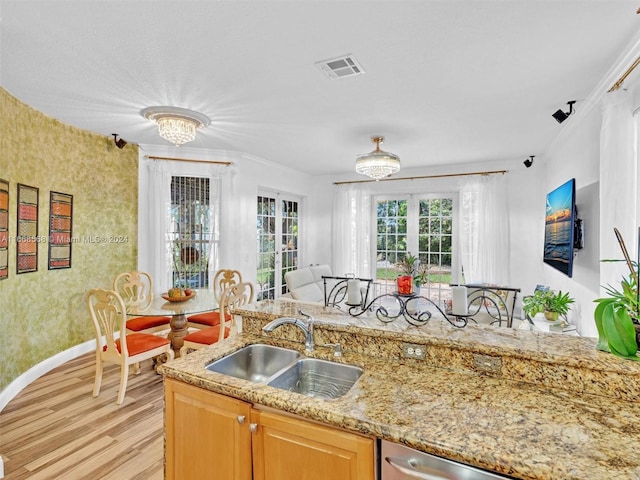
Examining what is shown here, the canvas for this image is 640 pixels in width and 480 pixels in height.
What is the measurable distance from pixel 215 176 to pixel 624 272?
4280 mm

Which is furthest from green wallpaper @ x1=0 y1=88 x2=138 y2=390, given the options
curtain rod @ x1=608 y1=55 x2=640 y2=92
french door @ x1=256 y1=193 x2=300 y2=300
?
curtain rod @ x1=608 y1=55 x2=640 y2=92

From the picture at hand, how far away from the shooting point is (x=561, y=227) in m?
3.35

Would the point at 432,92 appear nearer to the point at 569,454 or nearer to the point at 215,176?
the point at 569,454

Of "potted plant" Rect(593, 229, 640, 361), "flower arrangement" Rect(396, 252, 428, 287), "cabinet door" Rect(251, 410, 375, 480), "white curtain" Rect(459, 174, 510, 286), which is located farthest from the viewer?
"white curtain" Rect(459, 174, 510, 286)

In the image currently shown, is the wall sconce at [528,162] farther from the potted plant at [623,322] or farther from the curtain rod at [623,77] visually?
the potted plant at [623,322]

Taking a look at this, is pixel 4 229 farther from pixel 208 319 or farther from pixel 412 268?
pixel 412 268

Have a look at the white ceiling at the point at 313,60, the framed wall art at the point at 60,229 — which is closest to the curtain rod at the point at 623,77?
the white ceiling at the point at 313,60

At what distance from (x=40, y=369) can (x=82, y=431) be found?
1381mm

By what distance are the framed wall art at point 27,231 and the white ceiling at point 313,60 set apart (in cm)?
81

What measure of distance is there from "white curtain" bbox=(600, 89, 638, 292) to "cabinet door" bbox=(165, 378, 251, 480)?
2.33 metres

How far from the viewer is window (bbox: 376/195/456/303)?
215 inches

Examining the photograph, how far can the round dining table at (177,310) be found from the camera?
10.2 feet

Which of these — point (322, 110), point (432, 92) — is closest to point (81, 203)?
point (322, 110)

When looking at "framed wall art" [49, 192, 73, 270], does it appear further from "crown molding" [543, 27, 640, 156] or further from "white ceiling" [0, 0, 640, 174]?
"crown molding" [543, 27, 640, 156]
